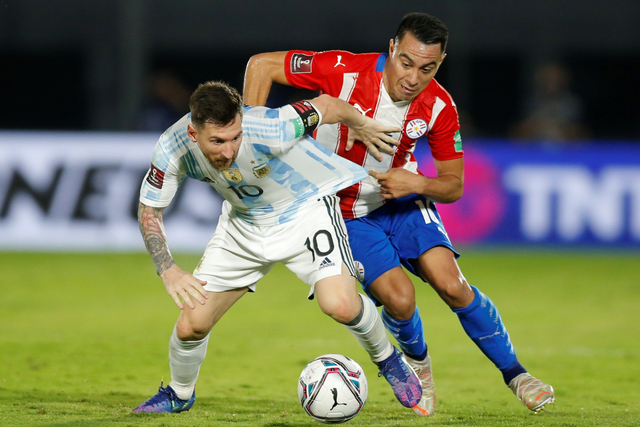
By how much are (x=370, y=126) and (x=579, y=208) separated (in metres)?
7.32

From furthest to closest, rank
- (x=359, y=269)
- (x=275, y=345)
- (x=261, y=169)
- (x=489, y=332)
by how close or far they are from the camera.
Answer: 1. (x=275, y=345)
2. (x=359, y=269)
3. (x=489, y=332)
4. (x=261, y=169)

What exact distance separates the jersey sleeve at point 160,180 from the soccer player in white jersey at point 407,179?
2.44 feet

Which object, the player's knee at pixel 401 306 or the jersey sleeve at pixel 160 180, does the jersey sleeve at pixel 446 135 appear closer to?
the player's knee at pixel 401 306

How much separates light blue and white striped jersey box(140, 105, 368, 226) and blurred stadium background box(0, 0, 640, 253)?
21.8ft

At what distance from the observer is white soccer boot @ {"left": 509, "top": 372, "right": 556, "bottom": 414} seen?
14.5 feet

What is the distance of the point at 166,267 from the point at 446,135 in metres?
1.79

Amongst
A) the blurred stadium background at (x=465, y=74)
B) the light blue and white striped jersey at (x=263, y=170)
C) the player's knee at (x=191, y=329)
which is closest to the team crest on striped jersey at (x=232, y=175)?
the light blue and white striped jersey at (x=263, y=170)

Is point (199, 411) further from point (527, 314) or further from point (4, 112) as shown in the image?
point (4, 112)

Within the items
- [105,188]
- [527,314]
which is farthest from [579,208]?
[105,188]

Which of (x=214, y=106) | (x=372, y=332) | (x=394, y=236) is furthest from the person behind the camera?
(x=394, y=236)

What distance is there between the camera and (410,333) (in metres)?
4.82

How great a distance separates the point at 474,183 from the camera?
10984 millimetres

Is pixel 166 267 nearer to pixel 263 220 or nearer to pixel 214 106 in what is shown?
pixel 263 220

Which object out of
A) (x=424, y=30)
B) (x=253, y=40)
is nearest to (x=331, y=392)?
(x=424, y=30)
